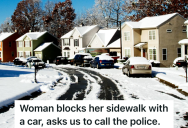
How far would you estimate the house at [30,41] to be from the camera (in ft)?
216

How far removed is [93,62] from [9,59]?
49.1 meters

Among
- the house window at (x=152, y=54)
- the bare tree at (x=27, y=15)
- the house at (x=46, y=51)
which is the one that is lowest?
the house window at (x=152, y=54)

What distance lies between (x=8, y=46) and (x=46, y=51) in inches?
662

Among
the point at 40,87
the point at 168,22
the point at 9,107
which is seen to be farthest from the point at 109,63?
the point at 9,107

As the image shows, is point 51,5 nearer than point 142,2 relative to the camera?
No

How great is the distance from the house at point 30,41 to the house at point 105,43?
686 inches

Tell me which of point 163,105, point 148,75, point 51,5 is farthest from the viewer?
point 51,5

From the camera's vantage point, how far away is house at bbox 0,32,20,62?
72.1 m

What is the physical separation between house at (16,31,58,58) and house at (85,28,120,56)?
1744 centimetres

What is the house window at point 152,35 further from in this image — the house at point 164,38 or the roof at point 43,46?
the roof at point 43,46

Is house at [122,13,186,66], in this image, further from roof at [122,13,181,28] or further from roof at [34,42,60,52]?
roof at [34,42,60,52]

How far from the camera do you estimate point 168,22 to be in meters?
37.4

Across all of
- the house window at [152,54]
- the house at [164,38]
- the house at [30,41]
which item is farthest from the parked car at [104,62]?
the house at [30,41]

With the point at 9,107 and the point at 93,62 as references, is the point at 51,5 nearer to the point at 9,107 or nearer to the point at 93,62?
the point at 93,62
